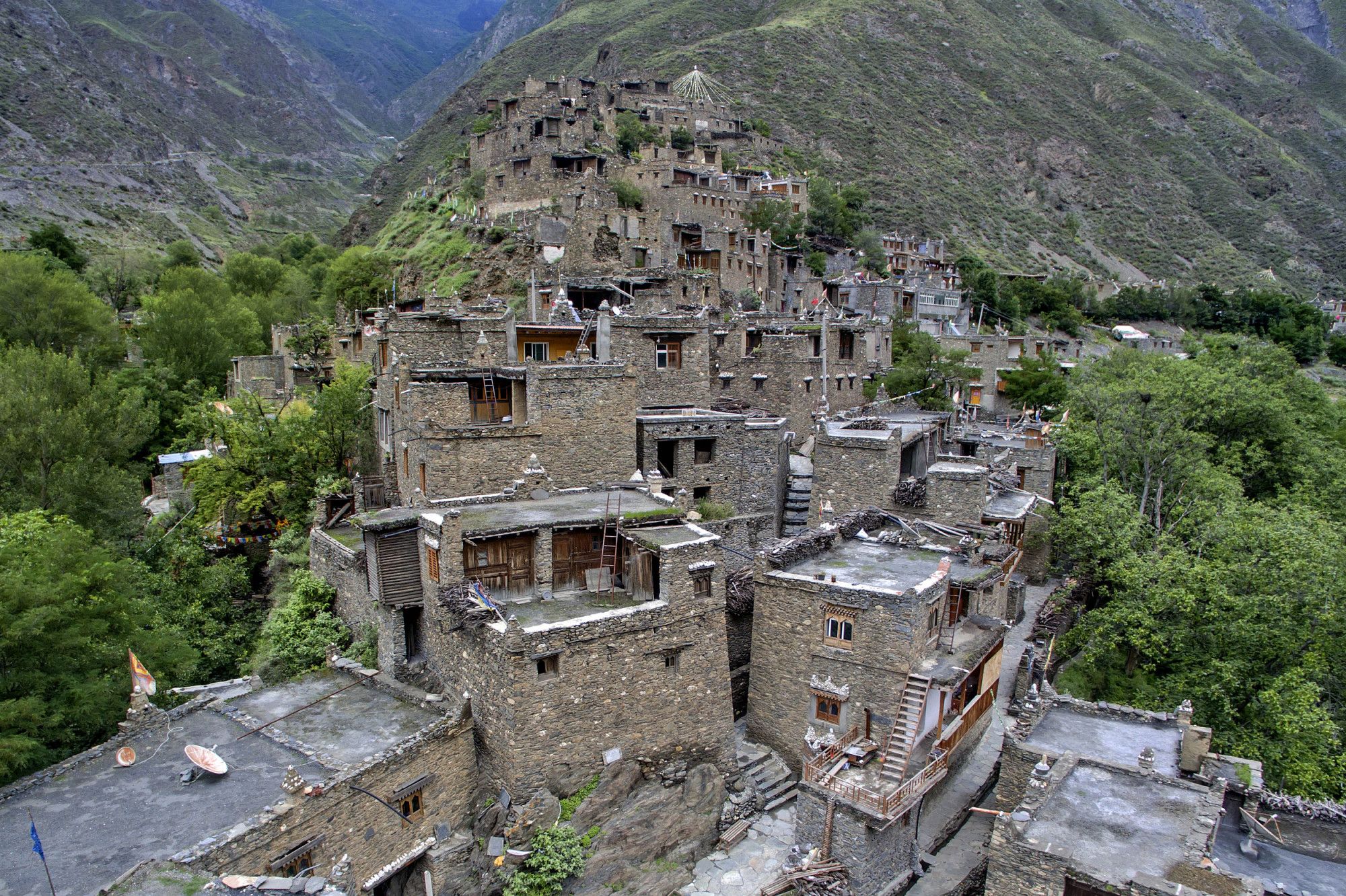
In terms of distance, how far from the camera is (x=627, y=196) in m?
54.0

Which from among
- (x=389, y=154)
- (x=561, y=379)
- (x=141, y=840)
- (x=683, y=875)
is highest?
(x=389, y=154)

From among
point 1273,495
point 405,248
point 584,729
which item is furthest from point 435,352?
point 405,248

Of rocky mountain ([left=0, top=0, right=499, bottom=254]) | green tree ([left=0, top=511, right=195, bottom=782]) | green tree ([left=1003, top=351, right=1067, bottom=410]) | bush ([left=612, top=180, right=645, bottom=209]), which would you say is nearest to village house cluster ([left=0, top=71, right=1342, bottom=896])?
green tree ([left=0, top=511, right=195, bottom=782])

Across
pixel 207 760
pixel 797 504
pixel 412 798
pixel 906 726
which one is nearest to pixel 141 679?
pixel 207 760

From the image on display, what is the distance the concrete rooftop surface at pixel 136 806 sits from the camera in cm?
1220

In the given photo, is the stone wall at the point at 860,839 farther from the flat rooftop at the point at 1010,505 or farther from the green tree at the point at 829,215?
the green tree at the point at 829,215

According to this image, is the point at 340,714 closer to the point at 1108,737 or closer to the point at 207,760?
the point at 207,760

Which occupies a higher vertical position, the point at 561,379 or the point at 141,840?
the point at 561,379

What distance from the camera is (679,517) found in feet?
61.8

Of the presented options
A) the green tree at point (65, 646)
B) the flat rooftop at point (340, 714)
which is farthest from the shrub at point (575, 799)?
the green tree at point (65, 646)

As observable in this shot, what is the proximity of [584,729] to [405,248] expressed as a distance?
173ft

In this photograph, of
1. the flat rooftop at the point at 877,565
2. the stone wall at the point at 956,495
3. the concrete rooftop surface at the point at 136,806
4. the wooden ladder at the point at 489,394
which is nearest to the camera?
the concrete rooftop surface at the point at 136,806

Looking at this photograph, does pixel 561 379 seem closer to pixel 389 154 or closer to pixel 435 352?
pixel 435 352

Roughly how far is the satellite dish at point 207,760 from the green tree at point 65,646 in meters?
3.33
